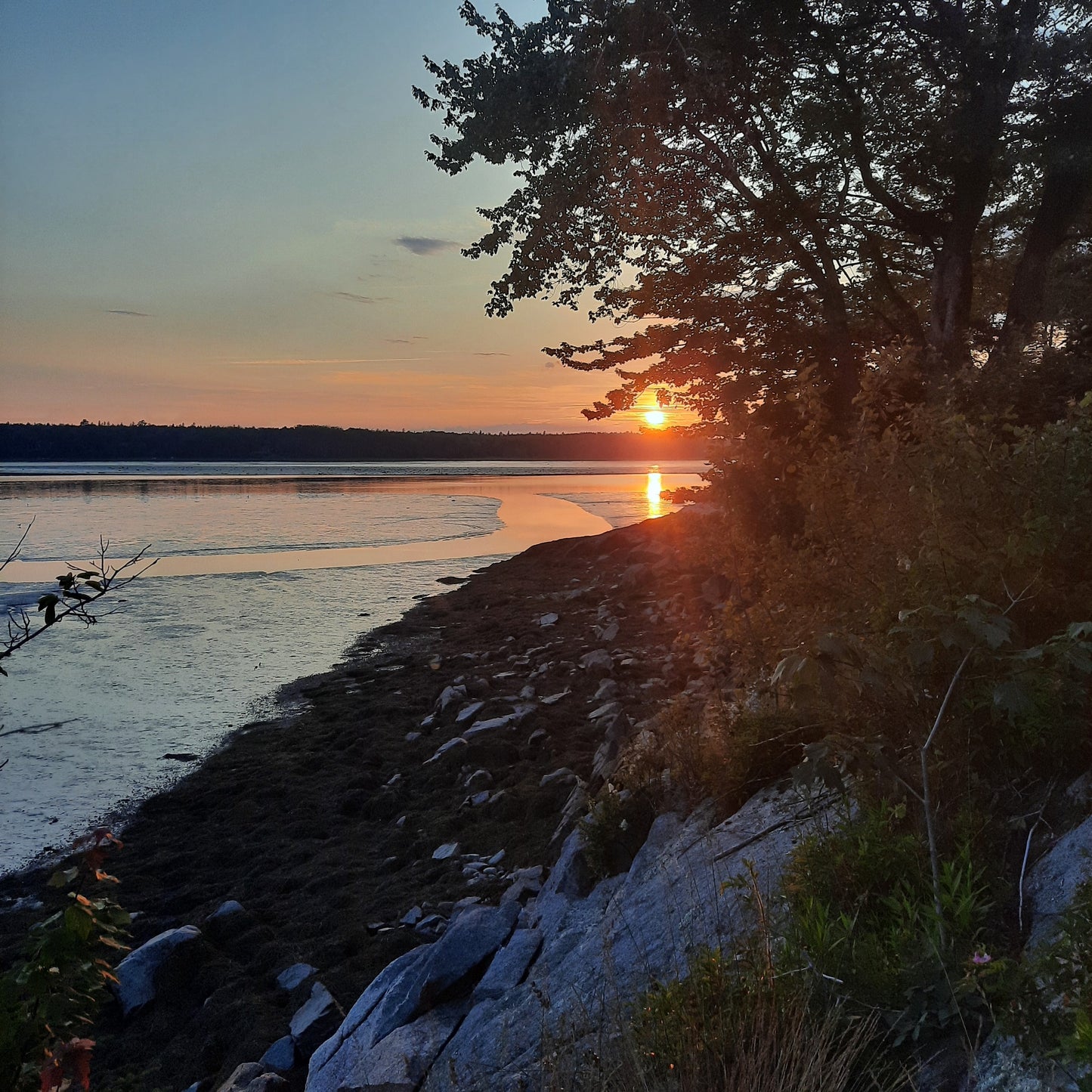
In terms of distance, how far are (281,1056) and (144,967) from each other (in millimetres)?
1399

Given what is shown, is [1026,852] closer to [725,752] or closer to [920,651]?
[920,651]

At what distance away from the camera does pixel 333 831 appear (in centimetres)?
705

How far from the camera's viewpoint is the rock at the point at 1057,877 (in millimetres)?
2729

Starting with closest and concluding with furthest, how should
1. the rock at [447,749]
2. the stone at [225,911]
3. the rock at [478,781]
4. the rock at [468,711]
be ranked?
1. the stone at [225,911]
2. the rock at [478,781]
3. the rock at [447,749]
4. the rock at [468,711]

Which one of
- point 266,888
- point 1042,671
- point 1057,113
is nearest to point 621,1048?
point 1042,671

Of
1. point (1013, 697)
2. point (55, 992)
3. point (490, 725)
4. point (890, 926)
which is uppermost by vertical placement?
point (1013, 697)

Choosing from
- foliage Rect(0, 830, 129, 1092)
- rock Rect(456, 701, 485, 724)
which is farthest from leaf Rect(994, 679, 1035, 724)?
rock Rect(456, 701, 485, 724)

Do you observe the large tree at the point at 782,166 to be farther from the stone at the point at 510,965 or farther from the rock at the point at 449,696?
the stone at the point at 510,965

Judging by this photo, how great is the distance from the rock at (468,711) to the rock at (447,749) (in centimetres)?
95

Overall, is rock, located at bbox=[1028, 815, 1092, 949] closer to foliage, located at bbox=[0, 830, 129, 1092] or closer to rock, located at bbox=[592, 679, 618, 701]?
foliage, located at bbox=[0, 830, 129, 1092]

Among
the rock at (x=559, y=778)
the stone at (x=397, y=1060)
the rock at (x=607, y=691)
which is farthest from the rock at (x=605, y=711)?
the stone at (x=397, y=1060)

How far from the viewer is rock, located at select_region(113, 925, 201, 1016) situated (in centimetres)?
481

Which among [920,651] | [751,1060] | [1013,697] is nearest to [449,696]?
[920,651]

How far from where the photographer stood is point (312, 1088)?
3.71m
